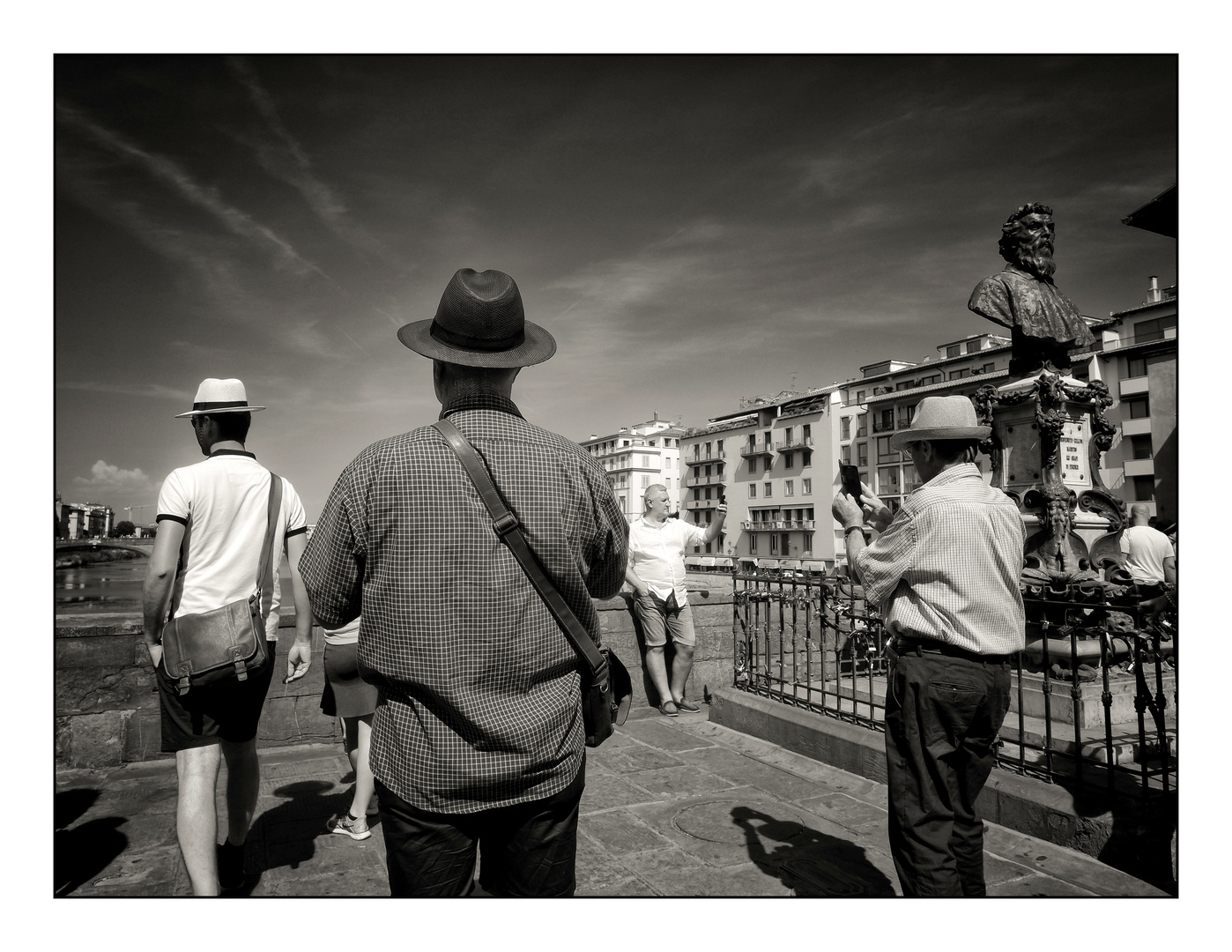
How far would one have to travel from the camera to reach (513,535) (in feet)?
6.20

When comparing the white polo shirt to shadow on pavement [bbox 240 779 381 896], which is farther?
the white polo shirt

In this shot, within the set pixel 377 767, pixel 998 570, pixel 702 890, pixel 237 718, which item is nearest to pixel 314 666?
pixel 237 718

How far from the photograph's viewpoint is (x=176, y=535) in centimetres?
295

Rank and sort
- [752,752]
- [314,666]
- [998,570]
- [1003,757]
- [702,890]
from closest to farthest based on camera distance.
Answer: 1. [998,570]
2. [702,890]
3. [1003,757]
4. [752,752]
5. [314,666]

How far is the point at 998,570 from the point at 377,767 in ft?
6.62

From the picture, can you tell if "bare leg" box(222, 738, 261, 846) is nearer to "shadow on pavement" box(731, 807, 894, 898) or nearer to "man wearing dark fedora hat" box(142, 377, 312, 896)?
"man wearing dark fedora hat" box(142, 377, 312, 896)

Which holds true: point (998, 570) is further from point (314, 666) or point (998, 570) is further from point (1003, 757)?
point (314, 666)

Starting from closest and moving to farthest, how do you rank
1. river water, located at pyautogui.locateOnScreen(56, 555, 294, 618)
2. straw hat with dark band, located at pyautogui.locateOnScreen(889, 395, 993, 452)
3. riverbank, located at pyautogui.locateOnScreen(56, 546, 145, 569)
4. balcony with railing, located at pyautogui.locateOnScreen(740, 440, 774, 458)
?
straw hat with dark band, located at pyautogui.locateOnScreen(889, 395, 993, 452), riverbank, located at pyautogui.locateOnScreen(56, 546, 145, 569), river water, located at pyautogui.locateOnScreen(56, 555, 294, 618), balcony with railing, located at pyautogui.locateOnScreen(740, 440, 774, 458)

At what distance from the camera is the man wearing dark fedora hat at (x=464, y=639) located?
6.10ft

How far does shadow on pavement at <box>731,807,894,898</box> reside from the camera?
337 centimetres

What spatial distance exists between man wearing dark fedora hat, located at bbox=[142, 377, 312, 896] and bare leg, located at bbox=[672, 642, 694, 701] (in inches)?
160

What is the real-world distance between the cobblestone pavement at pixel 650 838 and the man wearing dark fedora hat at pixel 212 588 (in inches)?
20.4

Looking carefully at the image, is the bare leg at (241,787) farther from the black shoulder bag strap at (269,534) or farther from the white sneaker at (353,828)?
the white sneaker at (353,828)

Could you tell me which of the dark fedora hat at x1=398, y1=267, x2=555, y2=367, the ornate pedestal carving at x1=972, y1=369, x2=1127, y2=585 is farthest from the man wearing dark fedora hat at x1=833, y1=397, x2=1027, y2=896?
the ornate pedestal carving at x1=972, y1=369, x2=1127, y2=585
